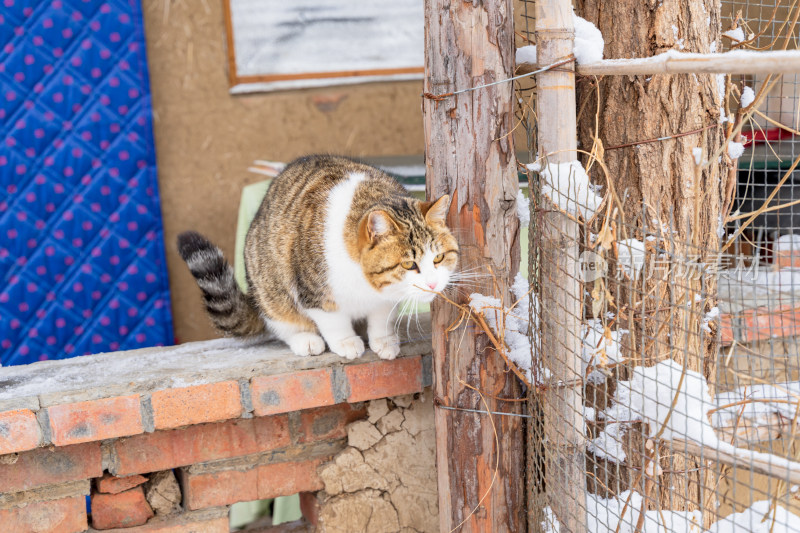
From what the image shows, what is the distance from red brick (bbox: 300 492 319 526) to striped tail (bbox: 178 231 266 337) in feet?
1.81

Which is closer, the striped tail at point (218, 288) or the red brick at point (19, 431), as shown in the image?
the red brick at point (19, 431)

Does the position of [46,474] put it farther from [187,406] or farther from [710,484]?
[710,484]

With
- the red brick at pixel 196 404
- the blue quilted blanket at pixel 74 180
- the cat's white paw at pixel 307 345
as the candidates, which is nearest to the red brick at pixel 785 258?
the cat's white paw at pixel 307 345

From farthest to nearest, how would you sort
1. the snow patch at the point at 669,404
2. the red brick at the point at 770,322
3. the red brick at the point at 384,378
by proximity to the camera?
the red brick at the point at 384,378 < the snow patch at the point at 669,404 < the red brick at the point at 770,322

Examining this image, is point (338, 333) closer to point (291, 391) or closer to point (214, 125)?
point (291, 391)

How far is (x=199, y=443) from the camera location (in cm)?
206

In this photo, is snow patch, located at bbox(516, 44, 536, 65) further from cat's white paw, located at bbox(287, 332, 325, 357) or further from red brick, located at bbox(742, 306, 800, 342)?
cat's white paw, located at bbox(287, 332, 325, 357)

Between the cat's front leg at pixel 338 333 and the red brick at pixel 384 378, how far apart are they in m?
0.05

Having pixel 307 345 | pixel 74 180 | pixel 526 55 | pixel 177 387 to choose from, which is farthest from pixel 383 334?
pixel 74 180

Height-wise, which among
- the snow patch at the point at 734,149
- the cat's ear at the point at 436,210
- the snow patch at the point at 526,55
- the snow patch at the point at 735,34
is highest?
the snow patch at the point at 735,34

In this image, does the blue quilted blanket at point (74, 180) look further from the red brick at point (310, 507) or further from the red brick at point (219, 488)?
the red brick at point (219, 488)

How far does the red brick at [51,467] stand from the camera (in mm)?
1896

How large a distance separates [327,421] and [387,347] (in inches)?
11.6

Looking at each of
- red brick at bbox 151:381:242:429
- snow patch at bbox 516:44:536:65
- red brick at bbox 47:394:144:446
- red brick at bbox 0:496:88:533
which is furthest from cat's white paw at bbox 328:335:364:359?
snow patch at bbox 516:44:536:65
